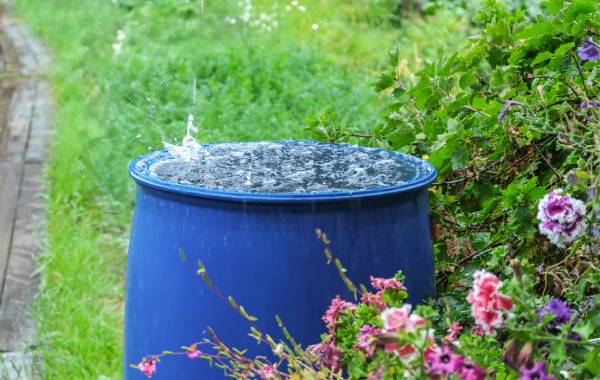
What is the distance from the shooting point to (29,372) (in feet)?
10.3

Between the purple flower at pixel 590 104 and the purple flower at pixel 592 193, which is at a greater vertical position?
the purple flower at pixel 590 104

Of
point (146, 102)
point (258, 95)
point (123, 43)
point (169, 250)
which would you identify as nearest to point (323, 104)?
point (258, 95)

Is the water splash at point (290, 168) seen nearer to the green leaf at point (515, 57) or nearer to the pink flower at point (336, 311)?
the pink flower at point (336, 311)

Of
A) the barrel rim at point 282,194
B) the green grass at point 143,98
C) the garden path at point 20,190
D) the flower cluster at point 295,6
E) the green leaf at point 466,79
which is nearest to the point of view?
the barrel rim at point 282,194

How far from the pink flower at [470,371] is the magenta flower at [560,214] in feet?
1.19

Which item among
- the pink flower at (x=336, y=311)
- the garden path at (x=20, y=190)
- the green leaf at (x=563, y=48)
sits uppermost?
the green leaf at (x=563, y=48)

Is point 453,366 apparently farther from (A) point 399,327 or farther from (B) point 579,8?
(B) point 579,8

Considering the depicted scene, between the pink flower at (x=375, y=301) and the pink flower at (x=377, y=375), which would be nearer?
the pink flower at (x=377, y=375)

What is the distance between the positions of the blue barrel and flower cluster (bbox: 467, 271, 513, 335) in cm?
50

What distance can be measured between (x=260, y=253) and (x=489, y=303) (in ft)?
1.91

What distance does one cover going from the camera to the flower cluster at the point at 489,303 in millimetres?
1455

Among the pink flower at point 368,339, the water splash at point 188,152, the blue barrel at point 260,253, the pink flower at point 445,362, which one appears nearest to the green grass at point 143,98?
the water splash at point 188,152

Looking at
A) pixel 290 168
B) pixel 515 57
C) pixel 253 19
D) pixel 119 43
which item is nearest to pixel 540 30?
pixel 515 57

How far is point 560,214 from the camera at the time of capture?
1678mm
